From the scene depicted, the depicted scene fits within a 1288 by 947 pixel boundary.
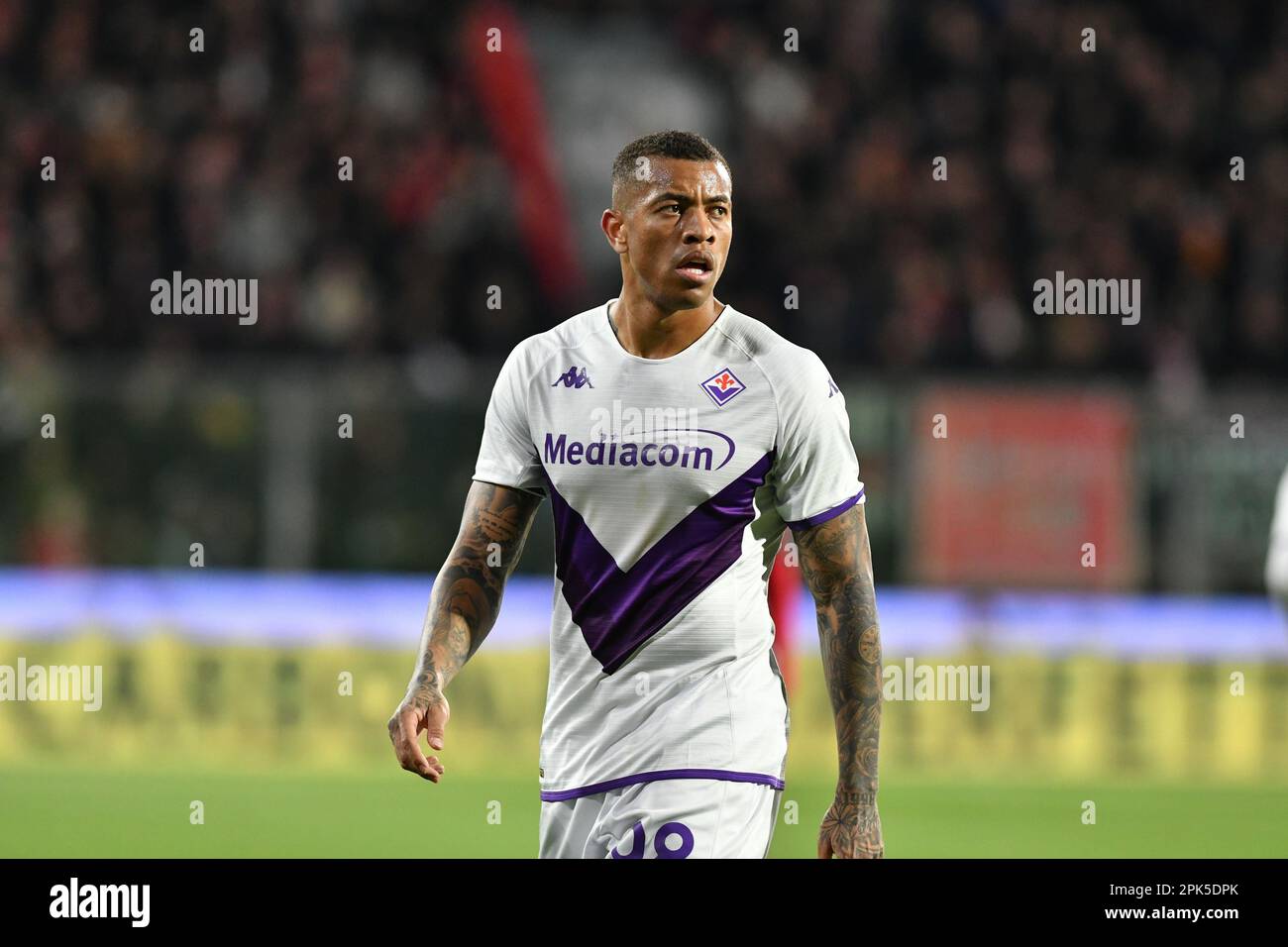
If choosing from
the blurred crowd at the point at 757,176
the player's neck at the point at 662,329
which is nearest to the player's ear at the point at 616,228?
the player's neck at the point at 662,329

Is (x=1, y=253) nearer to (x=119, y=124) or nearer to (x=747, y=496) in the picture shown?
(x=119, y=124)

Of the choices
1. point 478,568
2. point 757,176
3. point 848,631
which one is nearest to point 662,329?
point 478,568

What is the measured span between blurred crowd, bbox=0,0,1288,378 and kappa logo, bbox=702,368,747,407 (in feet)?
32.3

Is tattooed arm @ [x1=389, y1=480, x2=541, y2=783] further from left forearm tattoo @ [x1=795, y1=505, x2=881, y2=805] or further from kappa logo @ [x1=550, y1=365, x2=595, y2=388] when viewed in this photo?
left forearm tattoo @ [x1=795, y1=505, x2=881, y2=805]

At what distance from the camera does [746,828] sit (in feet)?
14.5

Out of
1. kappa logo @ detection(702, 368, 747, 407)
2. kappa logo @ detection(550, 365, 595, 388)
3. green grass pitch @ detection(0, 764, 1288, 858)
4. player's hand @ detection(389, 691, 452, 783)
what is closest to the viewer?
player's hand @ detection(389, 691, 452, 783)

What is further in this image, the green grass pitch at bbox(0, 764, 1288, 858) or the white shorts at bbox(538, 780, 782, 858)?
the green grass pitch at bbox(0, 764, 1288, 858)

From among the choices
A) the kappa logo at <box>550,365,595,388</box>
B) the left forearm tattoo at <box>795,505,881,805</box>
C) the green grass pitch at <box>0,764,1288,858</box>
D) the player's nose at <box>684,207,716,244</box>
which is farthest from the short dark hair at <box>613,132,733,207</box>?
the green grass pitch at <box>0,764,1288,858</box>

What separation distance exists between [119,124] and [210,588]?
679cm

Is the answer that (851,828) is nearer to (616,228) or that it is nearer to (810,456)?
(810,456)

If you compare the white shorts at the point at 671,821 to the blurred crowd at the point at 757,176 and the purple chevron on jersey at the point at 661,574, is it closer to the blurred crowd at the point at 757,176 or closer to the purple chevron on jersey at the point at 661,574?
the purple chevron on jersey at the point at 661,574

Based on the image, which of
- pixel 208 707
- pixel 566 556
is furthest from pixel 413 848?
pixel 566 556

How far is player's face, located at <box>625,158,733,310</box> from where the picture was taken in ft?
14.5

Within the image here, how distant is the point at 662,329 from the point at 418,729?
1085mm
